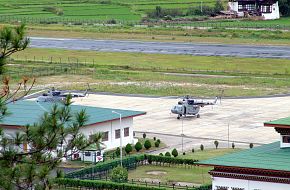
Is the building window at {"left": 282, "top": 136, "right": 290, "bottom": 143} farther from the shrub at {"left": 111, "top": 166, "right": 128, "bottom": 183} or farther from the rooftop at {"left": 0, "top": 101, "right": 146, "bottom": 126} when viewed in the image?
the rooftop at {"left": 0, "top": 101, "right": 146, "bottom": 126}

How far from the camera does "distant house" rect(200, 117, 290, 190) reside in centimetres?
4509

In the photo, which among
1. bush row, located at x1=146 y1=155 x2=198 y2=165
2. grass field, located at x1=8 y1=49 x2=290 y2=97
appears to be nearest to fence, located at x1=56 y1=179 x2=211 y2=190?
bush row, located at x1=146 y1=155 x2=198 y2=165

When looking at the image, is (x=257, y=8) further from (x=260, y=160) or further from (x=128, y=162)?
(x=260, y=160)

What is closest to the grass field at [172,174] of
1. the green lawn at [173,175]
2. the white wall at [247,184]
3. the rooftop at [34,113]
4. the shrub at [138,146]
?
the green lawn at [173,175]

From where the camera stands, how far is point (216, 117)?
Result: 3302 inches

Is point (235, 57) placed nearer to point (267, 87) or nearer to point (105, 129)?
point (267, 87)

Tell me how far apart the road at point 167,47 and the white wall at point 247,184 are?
78.9 meters

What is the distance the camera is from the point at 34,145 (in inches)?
1138

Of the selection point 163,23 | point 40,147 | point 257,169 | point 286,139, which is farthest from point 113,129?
point 163,23

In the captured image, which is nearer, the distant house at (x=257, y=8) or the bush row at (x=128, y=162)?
the bush row at (x=128, y=162)

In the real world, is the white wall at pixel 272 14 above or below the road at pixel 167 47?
above

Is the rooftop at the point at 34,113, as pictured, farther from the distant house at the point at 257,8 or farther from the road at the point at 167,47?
the distant house at the point at 257,8

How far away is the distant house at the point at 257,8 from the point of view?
596 ft

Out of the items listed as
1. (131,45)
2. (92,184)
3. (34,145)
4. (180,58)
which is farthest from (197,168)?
(131,45)
